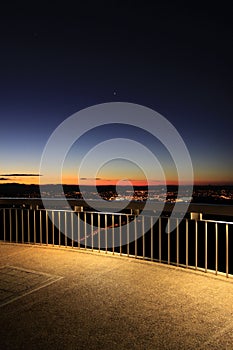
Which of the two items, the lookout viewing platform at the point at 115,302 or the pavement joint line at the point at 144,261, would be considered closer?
the lookout viewing platform at the point at 115,302

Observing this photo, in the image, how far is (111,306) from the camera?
14.0ft

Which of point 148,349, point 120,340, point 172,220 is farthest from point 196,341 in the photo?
point 172,220

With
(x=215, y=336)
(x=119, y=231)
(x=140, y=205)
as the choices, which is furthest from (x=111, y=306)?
(x=119, y=231)

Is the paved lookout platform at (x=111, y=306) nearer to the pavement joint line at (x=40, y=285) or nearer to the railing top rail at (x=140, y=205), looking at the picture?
the pavement joint line at (x=40, y=285)

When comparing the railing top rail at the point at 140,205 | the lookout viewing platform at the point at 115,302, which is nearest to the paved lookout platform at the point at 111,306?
the lookout viewing platform at the point at 115,302

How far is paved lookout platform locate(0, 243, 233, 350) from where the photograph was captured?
11.3 feet

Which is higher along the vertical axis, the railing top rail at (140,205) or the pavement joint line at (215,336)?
the railing top rail at (140,205)

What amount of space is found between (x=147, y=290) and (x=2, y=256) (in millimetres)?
3343

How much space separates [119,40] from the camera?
12039mm

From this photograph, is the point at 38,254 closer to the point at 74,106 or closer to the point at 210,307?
the point at 210,307

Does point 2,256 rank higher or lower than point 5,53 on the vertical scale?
lower

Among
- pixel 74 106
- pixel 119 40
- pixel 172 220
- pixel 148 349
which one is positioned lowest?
pixel 148 349

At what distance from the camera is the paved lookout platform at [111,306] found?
3.43 metres

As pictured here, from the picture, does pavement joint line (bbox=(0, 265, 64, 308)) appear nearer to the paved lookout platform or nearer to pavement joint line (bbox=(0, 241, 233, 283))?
the paved lookout platform
